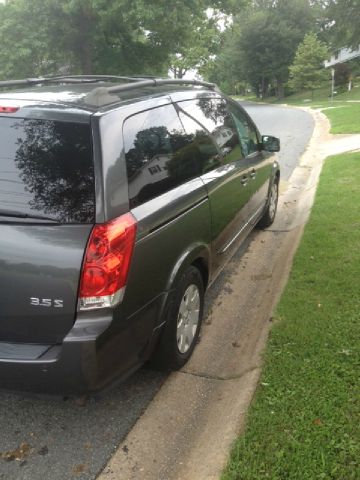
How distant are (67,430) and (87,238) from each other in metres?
1.21

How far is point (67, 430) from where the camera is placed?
2742 millimetres

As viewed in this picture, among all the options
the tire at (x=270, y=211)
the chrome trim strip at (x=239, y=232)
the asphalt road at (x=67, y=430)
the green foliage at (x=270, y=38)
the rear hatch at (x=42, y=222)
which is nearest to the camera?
the rear hatch at (x=42, y=222)

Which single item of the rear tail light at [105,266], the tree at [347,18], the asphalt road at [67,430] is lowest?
the asphalt road at [67,430]

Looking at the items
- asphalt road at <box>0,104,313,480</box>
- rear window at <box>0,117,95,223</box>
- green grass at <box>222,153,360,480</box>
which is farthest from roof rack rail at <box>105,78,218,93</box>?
green grass at <box>222,153,360,480</box>

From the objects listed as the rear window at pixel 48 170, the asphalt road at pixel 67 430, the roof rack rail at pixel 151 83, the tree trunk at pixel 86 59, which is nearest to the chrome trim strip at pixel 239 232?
the asphalt road at pixel 67 430

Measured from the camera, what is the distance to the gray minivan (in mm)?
2307

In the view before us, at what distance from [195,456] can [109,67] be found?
16.9m

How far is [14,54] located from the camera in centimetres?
1622

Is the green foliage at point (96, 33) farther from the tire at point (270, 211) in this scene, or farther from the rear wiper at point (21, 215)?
the rear wiper at point (21, 215)

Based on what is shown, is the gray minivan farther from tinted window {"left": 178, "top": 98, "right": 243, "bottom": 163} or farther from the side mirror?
the side mirror

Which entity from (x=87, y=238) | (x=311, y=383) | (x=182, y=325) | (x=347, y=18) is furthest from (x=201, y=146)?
(x=347, y=18)

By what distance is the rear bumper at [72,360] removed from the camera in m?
2.31

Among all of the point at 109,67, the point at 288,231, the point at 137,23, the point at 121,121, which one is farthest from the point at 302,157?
the point at 121,121

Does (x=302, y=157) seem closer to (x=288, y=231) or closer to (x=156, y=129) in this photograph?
(x=288, y=231)
